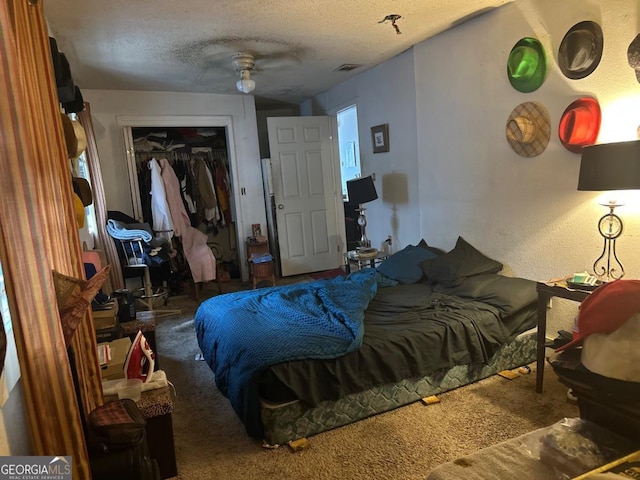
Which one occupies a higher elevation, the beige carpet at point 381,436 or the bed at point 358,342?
the bed at point 358,342

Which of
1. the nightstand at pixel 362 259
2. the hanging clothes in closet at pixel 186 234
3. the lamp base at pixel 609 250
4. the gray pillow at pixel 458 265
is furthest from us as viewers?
the hanging clothes in closet at pixel 186 234

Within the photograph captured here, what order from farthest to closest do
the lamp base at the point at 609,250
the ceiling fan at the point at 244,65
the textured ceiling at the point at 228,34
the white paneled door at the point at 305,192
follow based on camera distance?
the white paneled door at the point at 305,192, the ceiling fan at the point at 244,65, the textured ceiling at the point at 228,34, the lamp base at the point at 609,250

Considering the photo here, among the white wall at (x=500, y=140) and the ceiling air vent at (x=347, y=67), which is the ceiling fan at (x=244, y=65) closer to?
the ceiling air vent at (x=347, y=67)

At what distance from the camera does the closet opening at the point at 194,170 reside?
5045 millimetres

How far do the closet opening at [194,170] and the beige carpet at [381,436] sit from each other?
9.80ft

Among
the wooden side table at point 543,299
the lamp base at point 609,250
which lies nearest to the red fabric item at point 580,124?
the lamp base at point 609,250

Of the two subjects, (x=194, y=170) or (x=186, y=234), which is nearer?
(x=186, y=234)

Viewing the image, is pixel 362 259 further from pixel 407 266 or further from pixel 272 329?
pixel 272 329

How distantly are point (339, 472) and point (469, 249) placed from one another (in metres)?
2.02

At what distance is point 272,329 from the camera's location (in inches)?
93.7

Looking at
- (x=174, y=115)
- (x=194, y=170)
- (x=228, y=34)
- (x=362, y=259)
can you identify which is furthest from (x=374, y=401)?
(x=174, y=115)

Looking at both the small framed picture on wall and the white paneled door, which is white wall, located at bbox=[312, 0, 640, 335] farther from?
the white paneled door

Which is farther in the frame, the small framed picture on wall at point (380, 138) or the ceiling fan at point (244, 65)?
the small framed picture on wall at point (380, 138)

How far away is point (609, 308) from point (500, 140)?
2062 mm
